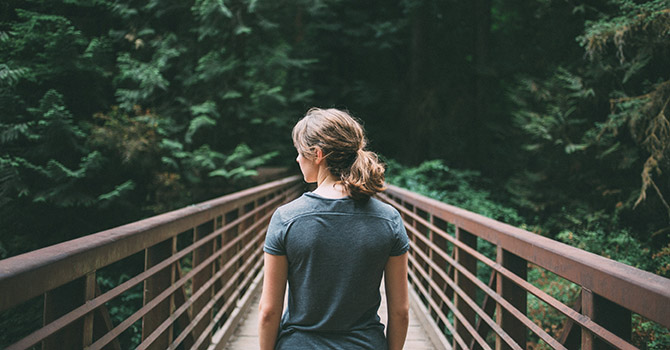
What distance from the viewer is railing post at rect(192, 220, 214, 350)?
130 inches

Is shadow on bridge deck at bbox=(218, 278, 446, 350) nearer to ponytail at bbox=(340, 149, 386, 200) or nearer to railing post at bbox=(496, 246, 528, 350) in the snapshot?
railing post at bbox=(496, 246, 528, 350)

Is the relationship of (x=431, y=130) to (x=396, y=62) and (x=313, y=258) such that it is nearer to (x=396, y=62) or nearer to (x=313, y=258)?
(x=396, y=62)

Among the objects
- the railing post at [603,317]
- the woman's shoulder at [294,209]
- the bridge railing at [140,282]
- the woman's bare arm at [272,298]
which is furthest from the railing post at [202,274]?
the railing post at [603,317]

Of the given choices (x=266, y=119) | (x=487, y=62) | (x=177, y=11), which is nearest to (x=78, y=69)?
(x=177, y=11)

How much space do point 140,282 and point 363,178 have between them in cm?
160

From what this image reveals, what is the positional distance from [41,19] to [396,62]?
12.9 m

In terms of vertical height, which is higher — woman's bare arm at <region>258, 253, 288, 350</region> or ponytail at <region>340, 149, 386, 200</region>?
ponytail at <region>340, 149, 386, 200</region>

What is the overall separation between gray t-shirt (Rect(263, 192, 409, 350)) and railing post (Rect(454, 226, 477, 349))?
6.02 feet

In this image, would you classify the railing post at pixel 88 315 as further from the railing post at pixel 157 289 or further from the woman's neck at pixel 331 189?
the woman's neck at pixel 331 189

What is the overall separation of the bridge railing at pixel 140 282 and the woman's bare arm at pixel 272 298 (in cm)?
72

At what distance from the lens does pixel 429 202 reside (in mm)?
4273

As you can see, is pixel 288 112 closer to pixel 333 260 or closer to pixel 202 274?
pixel 202 274

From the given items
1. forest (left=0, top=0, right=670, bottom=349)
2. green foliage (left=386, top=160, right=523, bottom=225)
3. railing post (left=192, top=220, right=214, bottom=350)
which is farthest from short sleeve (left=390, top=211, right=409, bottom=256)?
green foliage (left=386, top=160, right=523, bottom=225)

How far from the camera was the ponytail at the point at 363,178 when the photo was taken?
5.02ft
